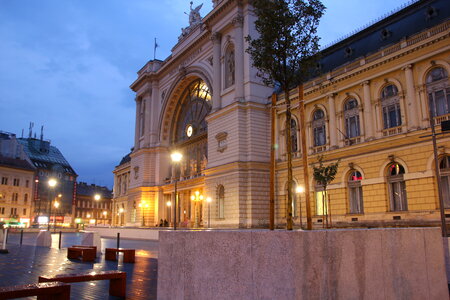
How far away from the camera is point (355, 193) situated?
30.0 meters

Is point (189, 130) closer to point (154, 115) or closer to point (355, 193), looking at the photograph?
point (154, 115)

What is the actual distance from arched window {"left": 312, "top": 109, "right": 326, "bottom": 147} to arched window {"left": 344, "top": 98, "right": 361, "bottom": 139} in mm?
2440

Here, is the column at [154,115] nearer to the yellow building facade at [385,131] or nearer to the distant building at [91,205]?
the yellow building facade at [385,131]

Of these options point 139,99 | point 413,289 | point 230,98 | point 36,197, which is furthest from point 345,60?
point 36,197

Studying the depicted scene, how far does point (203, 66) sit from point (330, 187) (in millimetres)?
22631

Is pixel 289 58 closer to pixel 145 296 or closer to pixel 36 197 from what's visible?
pixel 145 296

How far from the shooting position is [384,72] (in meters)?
28.3

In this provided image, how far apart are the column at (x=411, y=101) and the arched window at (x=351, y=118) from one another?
4441mm

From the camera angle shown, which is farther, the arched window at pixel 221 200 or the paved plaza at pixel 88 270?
the arched window at pixel 221 200

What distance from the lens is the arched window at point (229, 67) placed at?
4106cm

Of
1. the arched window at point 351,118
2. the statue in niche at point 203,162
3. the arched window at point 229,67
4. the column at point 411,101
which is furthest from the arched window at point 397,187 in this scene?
the statue in niche at point 203,162

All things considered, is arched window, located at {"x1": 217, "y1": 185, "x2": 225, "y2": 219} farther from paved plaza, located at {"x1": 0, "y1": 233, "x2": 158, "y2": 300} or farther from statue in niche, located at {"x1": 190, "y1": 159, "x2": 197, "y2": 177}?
paved plaza, located at {"x1": 0, "y1": 233, "x2": 158, "y2": 300}

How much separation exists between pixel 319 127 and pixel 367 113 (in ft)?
17.2

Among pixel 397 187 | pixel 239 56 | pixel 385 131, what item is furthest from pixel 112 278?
pixel 239 56
